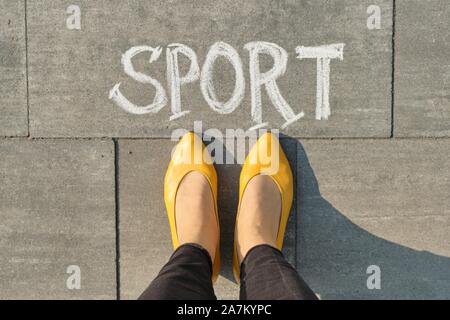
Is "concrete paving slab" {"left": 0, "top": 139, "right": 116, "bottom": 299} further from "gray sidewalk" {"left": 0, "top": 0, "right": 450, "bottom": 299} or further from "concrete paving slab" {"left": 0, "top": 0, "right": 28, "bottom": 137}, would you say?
"concrete paving slab" {"left": 0, "top": 0, "right": 28, "bottom": 137}

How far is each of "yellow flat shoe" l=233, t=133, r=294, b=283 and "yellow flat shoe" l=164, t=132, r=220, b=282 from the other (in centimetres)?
20

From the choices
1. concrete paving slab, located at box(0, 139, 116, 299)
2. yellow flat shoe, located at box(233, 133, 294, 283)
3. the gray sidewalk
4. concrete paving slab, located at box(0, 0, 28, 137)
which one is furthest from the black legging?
concrete paving slab, located at box(0, 0, 28, 137)

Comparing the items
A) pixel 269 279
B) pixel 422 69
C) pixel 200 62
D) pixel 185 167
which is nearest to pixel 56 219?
pixel 185 167

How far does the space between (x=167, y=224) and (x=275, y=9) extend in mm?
1397

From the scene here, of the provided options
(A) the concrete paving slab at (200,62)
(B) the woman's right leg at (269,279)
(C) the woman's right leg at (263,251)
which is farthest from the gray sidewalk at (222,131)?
(B) the woman's right leg at (269,279)

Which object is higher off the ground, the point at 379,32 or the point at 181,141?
the point at 379,32

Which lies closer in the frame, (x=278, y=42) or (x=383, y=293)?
(x=278, y=42)

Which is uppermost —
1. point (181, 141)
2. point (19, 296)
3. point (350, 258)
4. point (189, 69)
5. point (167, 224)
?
point (189, 69)

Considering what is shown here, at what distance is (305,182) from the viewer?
2361 millimetres

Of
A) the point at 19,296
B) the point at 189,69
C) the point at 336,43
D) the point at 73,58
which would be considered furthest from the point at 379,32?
the point at 19,296

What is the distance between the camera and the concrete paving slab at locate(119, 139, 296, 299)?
7.70ft

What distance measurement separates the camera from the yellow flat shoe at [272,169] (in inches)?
90.4

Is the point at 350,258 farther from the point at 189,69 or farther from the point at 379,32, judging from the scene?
the point at 189,69

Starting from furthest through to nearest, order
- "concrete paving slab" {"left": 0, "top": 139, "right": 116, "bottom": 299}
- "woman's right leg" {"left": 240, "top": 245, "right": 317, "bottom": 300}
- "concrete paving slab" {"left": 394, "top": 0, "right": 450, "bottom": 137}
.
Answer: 1. "concrete paving slab" {"left": 0, "top": 139, "right": 116, "bottom": 299}
2. "concrete paving slab" {"left": 394, "top": 0, "right": 450, "bottom": 137}
3. "woman's right leg" {"left": 240, "top": 245, "right": 317, "bottom": 300}
